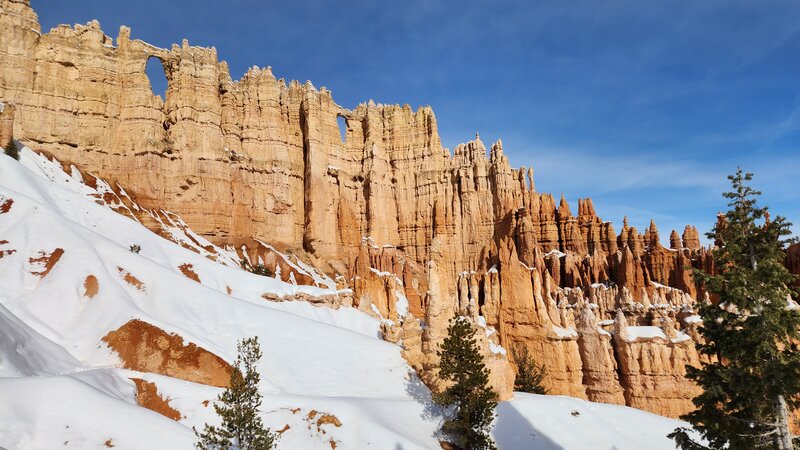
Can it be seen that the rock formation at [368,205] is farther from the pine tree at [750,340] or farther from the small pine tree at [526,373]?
the pine tree at [750,340]

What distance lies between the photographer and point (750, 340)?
1305 cm

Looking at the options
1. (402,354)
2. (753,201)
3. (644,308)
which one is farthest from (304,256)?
(753,201)

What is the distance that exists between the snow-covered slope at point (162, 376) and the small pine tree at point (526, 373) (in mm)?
7504

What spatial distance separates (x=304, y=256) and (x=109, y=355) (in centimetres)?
4450

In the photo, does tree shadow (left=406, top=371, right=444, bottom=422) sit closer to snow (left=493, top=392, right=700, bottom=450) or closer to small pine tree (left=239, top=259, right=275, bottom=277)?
snow (left=493, top=392, right=700, bottom=450)

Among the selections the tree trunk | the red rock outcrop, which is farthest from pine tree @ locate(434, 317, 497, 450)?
the red rock outcrop

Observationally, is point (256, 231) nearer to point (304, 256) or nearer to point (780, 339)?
point (304, 256)

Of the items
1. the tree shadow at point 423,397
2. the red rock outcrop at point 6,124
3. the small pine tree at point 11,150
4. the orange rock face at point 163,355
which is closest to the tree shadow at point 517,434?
the tree shadow at point 423,397

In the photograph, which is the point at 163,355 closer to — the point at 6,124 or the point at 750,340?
the point at 750,340

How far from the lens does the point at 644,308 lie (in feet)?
172

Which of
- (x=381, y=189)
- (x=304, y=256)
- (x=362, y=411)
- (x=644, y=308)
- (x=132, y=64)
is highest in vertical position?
(x=132, y=64)

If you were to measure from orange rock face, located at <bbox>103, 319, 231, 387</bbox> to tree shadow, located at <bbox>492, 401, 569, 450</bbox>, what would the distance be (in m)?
15.3

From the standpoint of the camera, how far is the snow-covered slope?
1449 cm

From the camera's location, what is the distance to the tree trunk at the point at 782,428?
41.1 feet
